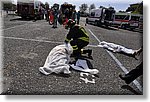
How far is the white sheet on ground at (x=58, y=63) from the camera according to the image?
5.32 metres

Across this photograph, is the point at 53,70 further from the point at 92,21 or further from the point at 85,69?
the point at 92,21

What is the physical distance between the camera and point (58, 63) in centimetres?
550

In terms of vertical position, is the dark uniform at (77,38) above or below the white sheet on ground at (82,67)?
above

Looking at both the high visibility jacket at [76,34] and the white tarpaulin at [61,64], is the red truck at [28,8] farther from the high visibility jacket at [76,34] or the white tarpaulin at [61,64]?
the white tarpaulin at [61,64]

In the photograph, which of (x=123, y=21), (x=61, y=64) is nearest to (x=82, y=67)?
(x=61, y=64)

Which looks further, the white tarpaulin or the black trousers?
the black trousers

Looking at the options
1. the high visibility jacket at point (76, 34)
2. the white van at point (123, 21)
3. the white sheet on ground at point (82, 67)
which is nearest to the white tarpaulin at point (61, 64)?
the white sheet on ground at point (82, 67)

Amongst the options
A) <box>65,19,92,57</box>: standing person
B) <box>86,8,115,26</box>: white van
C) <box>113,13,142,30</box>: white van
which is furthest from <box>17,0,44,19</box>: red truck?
<box>65,19,92,57</box>: standing person

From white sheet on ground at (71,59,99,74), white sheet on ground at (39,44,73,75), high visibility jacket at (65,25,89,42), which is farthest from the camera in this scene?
high visibility jacket at (65,25,89,42)

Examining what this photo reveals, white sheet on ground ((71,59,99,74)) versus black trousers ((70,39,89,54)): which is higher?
black trousers ((70,39,89,54))

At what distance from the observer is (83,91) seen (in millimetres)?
4504

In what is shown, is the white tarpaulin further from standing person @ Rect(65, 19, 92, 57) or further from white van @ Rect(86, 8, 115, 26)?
white van @ Rect(86, 8, 115, 26)

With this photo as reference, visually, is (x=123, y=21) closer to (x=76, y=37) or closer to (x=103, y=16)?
(x=103, y=16)

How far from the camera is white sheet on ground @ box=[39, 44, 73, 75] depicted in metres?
5.32
